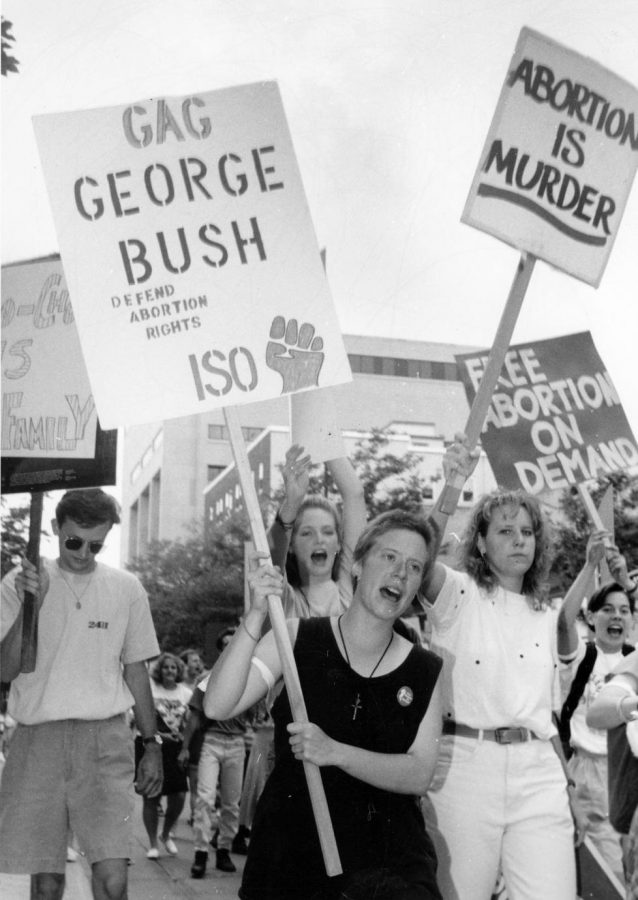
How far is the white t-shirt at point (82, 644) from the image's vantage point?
4773mm

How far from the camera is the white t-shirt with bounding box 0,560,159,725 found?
15.7 feet

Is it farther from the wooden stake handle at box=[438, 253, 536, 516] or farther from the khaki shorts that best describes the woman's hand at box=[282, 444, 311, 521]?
the khaki shorts

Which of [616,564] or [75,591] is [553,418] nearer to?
[616,564]

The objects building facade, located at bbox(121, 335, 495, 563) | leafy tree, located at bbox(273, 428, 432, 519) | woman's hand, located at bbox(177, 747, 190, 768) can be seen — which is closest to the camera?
woman's hand, located at bbox(177, 747, 190, 768)

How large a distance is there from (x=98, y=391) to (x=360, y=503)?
129cm

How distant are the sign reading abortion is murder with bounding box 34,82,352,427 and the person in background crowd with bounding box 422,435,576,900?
78 centimetres

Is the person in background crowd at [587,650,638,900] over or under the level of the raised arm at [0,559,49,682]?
under

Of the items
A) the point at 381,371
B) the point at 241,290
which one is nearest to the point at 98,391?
the point at 241,290

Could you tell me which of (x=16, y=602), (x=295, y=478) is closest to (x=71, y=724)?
(x=16, y=602)

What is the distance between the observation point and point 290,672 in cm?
355

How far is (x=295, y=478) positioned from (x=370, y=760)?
1.27 m

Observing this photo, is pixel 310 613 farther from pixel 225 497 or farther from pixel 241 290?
pixel 225 497

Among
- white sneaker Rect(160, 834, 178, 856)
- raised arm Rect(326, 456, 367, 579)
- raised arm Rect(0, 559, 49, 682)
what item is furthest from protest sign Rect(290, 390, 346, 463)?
white sneaker Rect(160, 834, 178, 856)

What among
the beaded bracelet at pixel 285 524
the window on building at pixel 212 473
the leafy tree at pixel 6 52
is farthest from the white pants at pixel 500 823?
the window on building at pixel 212 473
